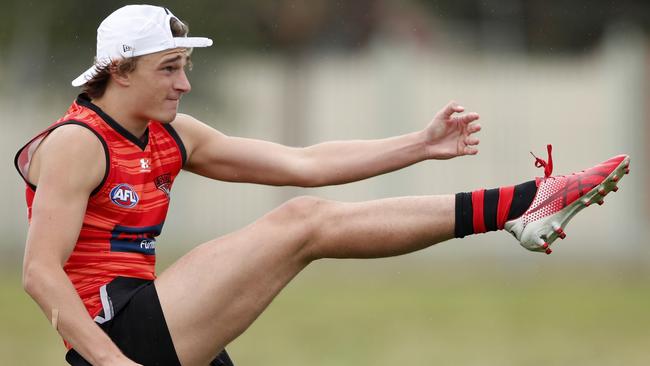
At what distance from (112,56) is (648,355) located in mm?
6484

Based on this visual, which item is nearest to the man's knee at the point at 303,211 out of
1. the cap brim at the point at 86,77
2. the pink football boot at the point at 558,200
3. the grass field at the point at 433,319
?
the pink football boot at the point at 558,200

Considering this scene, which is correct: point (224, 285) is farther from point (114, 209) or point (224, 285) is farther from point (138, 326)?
point (114, 209)

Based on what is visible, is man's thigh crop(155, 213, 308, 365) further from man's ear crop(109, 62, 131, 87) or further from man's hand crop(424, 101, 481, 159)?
man's hand crop(424, 101, 481, 159)

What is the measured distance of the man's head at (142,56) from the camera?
Result: 20.2 feet

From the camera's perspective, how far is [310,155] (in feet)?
22.5

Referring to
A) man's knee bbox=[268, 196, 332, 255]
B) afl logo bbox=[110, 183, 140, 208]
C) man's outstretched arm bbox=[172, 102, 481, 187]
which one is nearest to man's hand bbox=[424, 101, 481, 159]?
man's outstretched arm bbox=[172, 102, 481, 187]

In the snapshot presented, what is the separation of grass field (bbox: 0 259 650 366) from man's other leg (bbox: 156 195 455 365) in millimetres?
4826

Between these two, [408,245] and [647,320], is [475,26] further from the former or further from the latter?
[408,245]

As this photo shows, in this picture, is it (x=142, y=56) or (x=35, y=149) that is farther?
(x=142, y=56)

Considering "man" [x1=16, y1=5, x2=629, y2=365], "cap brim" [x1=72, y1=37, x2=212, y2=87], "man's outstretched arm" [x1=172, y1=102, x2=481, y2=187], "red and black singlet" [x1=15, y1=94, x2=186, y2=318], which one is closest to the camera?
"man" [x1=16, y1=5, x2=629, y2=365]

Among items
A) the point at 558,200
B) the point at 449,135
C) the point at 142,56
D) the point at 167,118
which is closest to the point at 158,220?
the point at 167,118

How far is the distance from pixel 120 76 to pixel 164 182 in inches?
21.4

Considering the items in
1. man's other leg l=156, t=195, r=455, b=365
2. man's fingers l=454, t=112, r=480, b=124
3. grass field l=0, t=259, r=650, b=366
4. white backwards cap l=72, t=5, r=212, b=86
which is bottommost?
grass field l=0, t=259, r=650, b=366

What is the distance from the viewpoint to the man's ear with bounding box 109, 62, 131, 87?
20.4 feet
